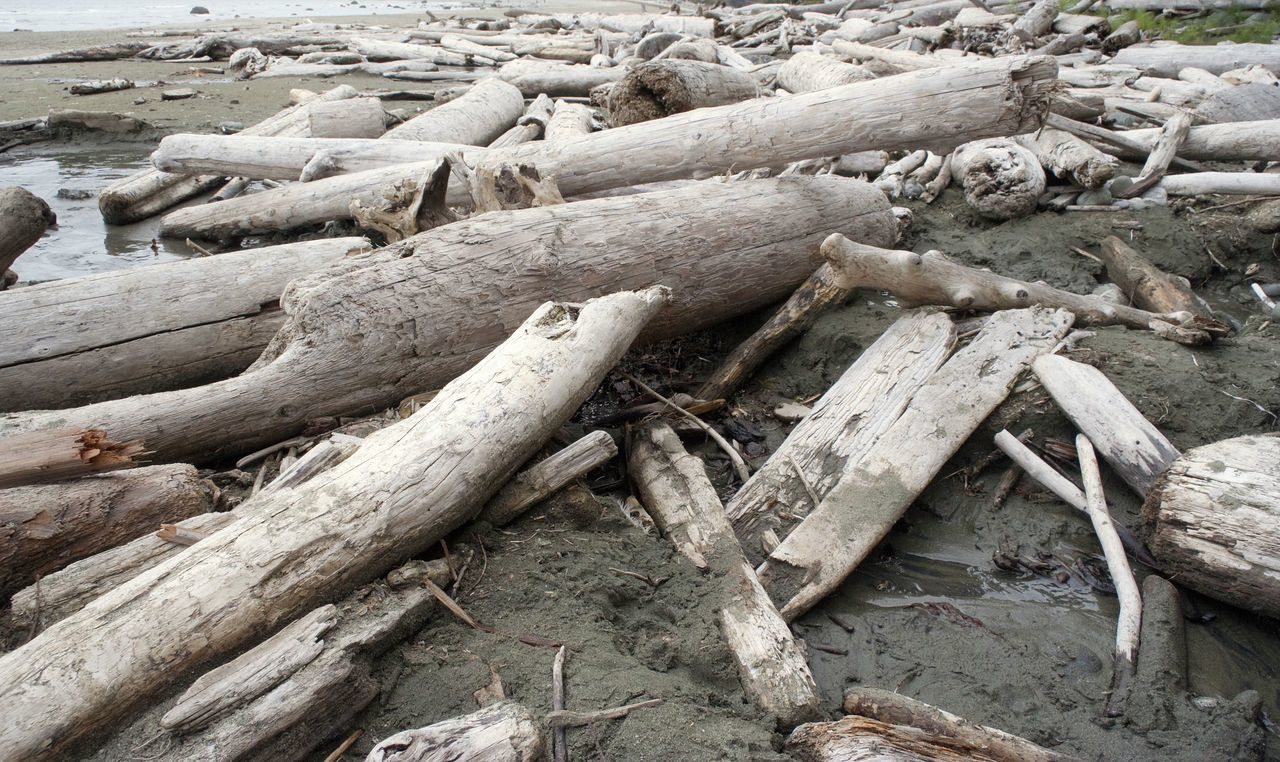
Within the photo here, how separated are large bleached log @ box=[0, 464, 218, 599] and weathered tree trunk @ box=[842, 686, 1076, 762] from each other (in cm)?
267

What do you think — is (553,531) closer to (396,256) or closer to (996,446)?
(396,256)

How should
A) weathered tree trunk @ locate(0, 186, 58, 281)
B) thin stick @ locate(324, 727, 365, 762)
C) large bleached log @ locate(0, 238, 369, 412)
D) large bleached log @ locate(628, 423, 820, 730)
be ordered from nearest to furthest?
1. thin stick @ locate(324, 727, 365, 762)
2. large bleached log @ locate(628, 423, 820, 730)
3. large bleached log @ locate(0, 238, 369, 412)
4. weathered tree trunk @ locate(0, 186, 58, 281)

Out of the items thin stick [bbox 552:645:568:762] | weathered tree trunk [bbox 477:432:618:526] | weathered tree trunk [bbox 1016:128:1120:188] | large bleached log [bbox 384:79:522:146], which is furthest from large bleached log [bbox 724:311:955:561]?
large bleached log [bbox 384:79:522:146]

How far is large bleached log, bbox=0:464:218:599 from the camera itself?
8.75 feet

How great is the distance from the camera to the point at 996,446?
3.83 metres

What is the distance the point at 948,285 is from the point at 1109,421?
123 centimetres

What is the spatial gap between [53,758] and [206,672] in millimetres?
380

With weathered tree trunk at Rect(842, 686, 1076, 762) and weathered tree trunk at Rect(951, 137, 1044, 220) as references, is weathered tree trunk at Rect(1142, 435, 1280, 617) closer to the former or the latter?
weathered tree trunk at Rect(842, 686, 1076, 762)

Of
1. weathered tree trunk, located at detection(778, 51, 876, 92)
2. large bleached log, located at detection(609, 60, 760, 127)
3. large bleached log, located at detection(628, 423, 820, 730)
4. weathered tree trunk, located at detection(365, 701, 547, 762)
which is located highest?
large bleached log, located at detection(609, 60, 760, 127)

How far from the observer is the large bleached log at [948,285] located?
4398mm

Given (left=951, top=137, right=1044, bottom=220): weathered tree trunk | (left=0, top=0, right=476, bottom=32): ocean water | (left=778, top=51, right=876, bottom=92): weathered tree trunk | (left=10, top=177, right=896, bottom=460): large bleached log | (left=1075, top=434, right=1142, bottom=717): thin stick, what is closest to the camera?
(left=1075, top=434, right=1142, bottom=717): thin stick

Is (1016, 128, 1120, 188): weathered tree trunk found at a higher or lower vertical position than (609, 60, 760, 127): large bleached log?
lower

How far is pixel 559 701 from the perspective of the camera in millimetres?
2359

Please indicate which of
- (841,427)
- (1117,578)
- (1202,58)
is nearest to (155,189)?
(841,427)
